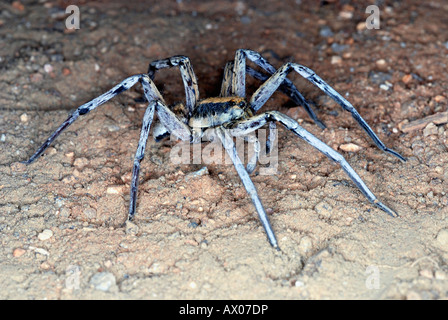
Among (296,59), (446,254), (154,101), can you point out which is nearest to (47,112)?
(154,101)

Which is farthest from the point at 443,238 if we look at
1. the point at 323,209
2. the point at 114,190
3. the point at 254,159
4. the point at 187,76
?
the point at 114,190

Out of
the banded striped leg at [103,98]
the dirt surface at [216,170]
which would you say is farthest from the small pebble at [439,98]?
the banded striped leg at [103,98]

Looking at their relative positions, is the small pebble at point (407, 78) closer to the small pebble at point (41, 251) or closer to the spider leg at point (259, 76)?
the spider leg at point (259, 76)

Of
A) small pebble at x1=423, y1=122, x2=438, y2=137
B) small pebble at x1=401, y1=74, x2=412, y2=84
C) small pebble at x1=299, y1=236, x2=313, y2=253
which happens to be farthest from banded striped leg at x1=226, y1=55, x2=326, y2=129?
small pebble at x1=299, y1=236, x2=313, y2=253

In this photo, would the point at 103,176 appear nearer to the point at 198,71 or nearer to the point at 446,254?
the point at 198,71

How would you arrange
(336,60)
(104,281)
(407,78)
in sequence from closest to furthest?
1. (104,281)
2. (407,78)
3. (336,60)

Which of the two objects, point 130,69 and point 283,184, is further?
point 130,69

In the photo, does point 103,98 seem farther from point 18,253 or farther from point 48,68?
point 48,68
